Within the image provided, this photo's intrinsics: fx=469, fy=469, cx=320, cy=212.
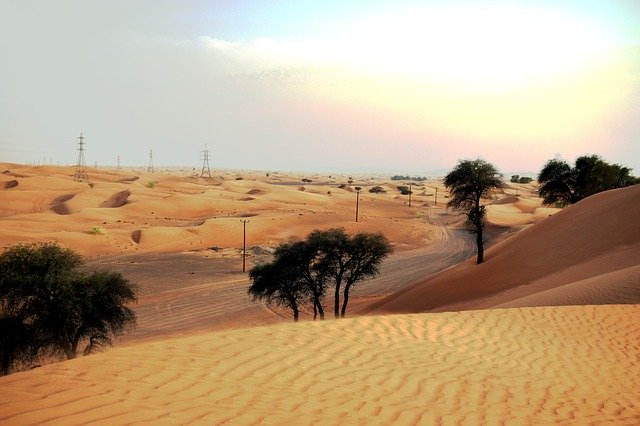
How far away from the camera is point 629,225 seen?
74.9 feet

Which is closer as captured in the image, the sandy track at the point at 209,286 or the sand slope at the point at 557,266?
the sand slope at the point at 557,266

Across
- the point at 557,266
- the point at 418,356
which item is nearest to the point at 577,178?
the point at 557,266

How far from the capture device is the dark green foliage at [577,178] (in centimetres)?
4944

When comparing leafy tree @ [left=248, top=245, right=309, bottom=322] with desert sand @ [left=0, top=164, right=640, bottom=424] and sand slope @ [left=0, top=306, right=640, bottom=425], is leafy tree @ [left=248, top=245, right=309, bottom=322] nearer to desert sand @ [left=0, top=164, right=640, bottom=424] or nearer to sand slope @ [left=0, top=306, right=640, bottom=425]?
desert sand @ [left=0, top=164, right=640, bottom=424]

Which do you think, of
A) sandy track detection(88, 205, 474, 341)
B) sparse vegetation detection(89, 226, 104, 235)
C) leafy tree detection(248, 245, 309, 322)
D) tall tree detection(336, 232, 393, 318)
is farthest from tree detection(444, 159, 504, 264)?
sparse vegetation detection(89, 226, 104, 235)

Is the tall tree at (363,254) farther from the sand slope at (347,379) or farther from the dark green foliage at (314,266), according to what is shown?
the sand slope at (347,379)

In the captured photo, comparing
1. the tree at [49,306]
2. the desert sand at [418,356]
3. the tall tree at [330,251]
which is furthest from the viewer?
the tall tree at [330,251]

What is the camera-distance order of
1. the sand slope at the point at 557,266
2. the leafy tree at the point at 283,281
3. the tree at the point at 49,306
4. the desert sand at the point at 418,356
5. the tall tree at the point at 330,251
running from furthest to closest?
1. the tall tree at the point at 330,251
2. the leafy tree at the point at 283,281
3. the tree at the point at 49,306
4. the sand slope at the point at 557,266
5. the desert sand at the point at 418,356

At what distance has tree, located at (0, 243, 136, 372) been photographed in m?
17.3

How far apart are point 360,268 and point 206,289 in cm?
1266

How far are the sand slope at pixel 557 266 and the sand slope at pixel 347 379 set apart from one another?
5508 mm

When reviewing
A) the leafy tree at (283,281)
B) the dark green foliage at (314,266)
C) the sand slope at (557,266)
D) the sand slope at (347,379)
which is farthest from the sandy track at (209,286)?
the sand slope at (347,379)

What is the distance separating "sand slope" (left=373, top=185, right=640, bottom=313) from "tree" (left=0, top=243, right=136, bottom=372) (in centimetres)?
1367

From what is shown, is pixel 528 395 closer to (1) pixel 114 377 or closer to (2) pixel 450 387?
(2) pixel 450 387
